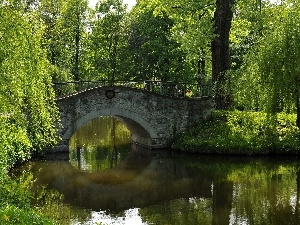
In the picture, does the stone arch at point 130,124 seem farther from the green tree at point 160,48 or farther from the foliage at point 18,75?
the foliage at point 18,75

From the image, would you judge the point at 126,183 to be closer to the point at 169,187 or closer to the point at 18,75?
the point at 169,187

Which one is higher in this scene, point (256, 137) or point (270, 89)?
point (270, 89)

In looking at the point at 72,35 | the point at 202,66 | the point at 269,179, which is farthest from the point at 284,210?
the point at 72,35

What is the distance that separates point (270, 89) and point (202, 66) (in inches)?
525

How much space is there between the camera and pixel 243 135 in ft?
71.7

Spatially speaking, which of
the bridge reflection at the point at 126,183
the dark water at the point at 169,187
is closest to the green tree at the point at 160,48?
the dark water at the point at 169,187

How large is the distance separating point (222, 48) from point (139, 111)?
543 centimetres

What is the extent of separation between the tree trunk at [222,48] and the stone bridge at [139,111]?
3.63ft

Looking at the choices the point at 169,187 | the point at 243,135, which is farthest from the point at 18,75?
the point at 243,135

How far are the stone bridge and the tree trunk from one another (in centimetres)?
111

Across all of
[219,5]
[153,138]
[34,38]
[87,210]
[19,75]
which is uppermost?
[219,5]

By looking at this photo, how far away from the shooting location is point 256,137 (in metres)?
21.6

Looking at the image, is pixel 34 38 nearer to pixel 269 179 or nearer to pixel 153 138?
pixel 269 179

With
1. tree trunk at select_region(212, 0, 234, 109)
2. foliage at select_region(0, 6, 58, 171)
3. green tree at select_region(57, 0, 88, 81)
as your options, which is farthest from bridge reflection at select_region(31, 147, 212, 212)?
green tree at select_region(57, 0, 88, 81)
